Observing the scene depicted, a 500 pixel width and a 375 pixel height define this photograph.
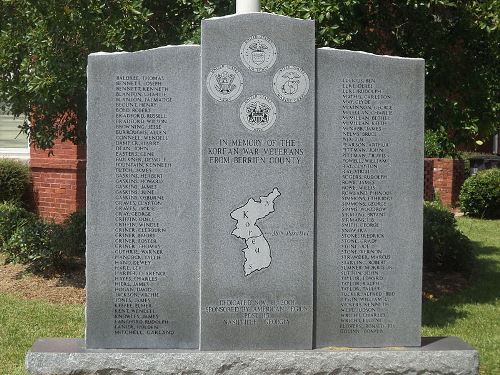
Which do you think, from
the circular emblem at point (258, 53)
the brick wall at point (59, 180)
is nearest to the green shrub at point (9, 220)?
the brick wall at point (59, 180)

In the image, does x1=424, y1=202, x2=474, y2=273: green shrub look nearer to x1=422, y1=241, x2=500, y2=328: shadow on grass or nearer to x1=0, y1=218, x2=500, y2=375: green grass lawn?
x1=422, y1=241, x2=500, y2=328: shadow on grass

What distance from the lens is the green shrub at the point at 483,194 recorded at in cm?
1880

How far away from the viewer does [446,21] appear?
10648mm

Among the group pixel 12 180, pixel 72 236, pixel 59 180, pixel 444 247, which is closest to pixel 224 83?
pixel 72 236

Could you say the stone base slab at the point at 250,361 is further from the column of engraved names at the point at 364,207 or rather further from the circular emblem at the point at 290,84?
the circular emblem at the point at 290,84

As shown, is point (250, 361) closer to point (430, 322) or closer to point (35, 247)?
point (430, 322)

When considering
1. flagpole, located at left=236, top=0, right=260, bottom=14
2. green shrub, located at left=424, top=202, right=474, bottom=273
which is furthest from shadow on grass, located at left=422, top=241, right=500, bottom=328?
flagpole, located at left=236, top=0, right=260, bottom=14

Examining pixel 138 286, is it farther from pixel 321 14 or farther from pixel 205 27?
pixel 321 14

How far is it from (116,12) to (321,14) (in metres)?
2.20

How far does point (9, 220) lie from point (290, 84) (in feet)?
23.0

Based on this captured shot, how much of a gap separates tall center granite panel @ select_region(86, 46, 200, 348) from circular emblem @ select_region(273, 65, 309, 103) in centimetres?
59

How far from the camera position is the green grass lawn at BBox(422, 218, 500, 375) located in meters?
8.48

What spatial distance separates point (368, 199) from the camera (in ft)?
22.3

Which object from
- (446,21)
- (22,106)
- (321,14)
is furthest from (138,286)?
(446,21)
